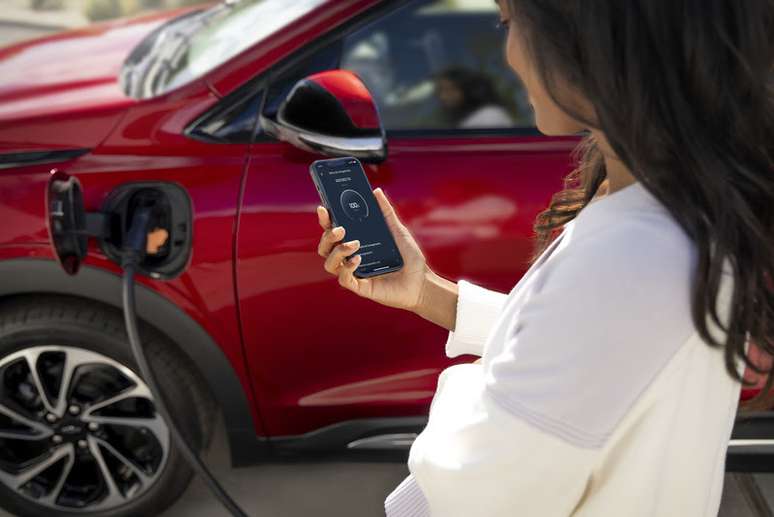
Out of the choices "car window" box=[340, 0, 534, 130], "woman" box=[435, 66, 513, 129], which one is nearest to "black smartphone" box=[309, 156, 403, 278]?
"car window" box=[340, 0, 534, 130]

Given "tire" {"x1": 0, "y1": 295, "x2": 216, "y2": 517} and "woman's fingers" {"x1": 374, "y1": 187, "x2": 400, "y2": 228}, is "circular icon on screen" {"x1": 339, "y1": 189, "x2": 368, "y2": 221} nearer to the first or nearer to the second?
"woman's fingers" {"x1": 374, "y1": 187, "x2": 400, "y2": 228}

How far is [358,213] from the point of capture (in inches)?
60.4

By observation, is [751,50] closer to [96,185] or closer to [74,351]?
[96,185]

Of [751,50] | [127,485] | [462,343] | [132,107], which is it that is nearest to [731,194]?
[751,50]

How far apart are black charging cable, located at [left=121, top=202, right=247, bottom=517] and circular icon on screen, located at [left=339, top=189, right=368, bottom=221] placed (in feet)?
2.22

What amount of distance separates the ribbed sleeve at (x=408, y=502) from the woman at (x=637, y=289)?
0.15 metres

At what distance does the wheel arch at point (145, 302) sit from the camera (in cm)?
224

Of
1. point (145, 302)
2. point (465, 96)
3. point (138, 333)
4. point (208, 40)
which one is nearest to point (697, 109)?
point (138, 333)

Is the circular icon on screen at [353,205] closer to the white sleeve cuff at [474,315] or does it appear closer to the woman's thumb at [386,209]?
the woman's thumb at [386,209]

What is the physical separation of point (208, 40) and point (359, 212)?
137 centimetres

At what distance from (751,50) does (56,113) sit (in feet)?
6.20

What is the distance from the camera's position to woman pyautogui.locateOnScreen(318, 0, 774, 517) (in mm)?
827

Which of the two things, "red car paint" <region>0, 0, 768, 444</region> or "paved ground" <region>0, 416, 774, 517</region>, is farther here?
"paved ground" <region>0, 416, 774, 517</region>

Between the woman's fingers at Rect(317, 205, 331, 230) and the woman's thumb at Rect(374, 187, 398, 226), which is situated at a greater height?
the woman's fingers at Rect(317, 205, 331, 230)
